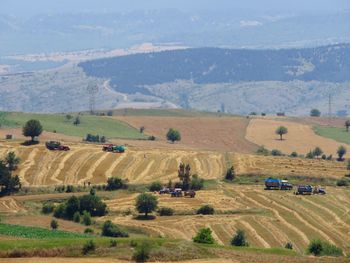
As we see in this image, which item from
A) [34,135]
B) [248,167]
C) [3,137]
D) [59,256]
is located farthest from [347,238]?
[3,137]

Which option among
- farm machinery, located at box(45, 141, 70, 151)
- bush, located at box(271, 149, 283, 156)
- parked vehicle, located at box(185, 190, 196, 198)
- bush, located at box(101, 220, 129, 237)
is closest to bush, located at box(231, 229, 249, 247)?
bush, located at box(101, 220, 129, 237)

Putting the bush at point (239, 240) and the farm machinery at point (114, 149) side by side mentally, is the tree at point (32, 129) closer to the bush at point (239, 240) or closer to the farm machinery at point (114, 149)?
the farm machinery at point (114, 149)

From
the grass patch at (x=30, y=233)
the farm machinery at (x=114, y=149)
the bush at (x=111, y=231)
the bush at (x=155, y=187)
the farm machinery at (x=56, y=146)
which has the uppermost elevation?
the farm machinery at (x=56, y=146)

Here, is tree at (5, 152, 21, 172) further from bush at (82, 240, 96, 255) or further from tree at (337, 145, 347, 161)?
tree at (337, 145, 347, 161)

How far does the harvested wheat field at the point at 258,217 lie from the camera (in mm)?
89875

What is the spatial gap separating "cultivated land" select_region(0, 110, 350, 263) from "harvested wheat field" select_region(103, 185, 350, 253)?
95 millimetres

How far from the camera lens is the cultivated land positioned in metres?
63.3

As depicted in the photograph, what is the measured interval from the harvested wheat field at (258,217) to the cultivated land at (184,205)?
95 mm

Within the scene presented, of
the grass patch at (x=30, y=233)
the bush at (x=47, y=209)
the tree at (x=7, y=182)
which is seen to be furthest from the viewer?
the tree at (x=7, y=182)

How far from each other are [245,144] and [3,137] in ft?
178

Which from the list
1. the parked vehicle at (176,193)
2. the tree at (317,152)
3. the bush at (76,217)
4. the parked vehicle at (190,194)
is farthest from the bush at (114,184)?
the tree at (317,152)

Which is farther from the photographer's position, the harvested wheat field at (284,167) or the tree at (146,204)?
the harvested wheat field at (284,167)

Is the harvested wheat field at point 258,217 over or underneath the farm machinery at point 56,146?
underneath

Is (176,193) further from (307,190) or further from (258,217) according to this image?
(258,217)
